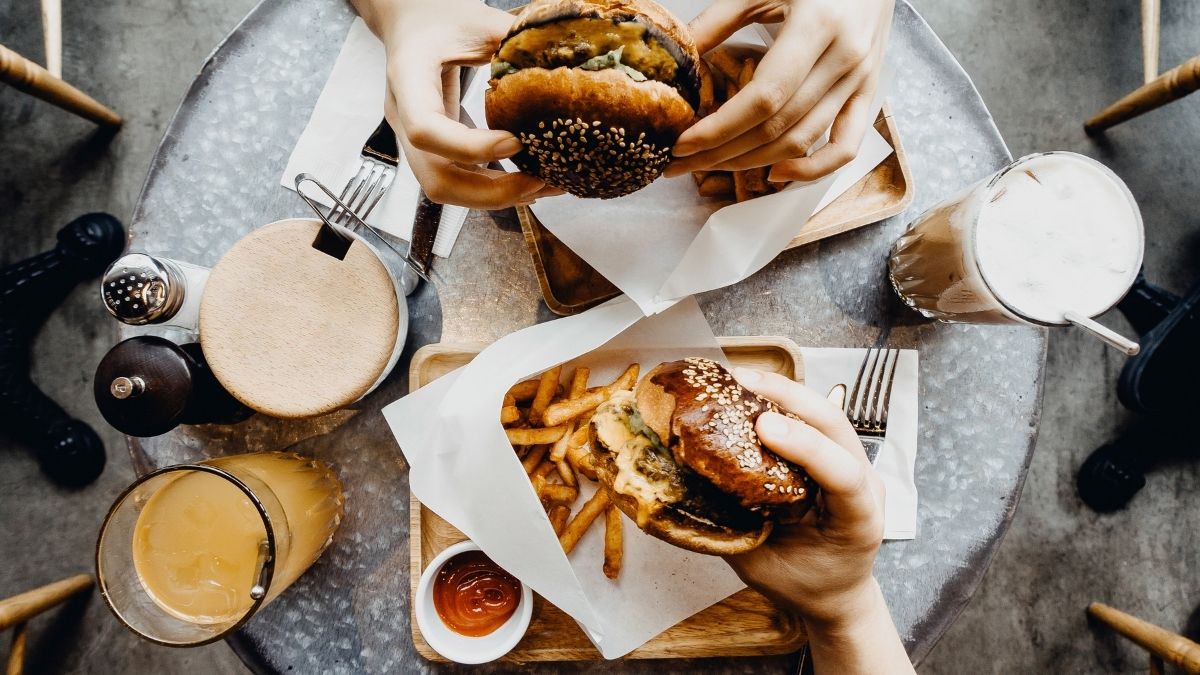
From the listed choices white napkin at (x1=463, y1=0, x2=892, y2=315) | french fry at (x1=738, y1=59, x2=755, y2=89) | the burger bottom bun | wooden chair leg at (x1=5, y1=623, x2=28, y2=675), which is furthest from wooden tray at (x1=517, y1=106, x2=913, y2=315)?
wooden chair leg at (x1=5, y1=623, x2=28, y2=675)

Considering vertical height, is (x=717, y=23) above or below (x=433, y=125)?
above

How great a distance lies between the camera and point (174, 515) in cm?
138

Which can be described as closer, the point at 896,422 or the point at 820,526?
the point at 820,526

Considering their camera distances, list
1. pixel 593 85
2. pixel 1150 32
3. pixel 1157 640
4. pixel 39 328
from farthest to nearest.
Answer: pixel 39 328
pixel 1150 32
pixel 1157 640
pixel 593 85

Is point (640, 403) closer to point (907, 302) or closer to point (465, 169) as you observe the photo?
point (465, 169)

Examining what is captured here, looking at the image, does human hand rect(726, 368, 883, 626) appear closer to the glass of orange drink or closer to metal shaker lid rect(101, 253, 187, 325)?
the glass of orange drink

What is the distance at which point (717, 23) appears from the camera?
1.17 m

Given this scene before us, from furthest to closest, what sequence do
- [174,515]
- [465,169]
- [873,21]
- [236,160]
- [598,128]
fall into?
1. [236,160]
2. [174,515]
3. [465,169]
4. [873,21]
5. [598,128]

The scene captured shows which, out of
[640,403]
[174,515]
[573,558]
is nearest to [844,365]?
[640,403]

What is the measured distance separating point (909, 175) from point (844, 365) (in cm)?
46

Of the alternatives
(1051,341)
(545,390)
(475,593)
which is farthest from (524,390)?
(1051,341)

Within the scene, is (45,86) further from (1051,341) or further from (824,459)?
(1051,341)

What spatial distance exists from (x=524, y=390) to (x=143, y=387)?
0.72 meters

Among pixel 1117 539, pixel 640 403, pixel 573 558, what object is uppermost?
pixel 640 403
